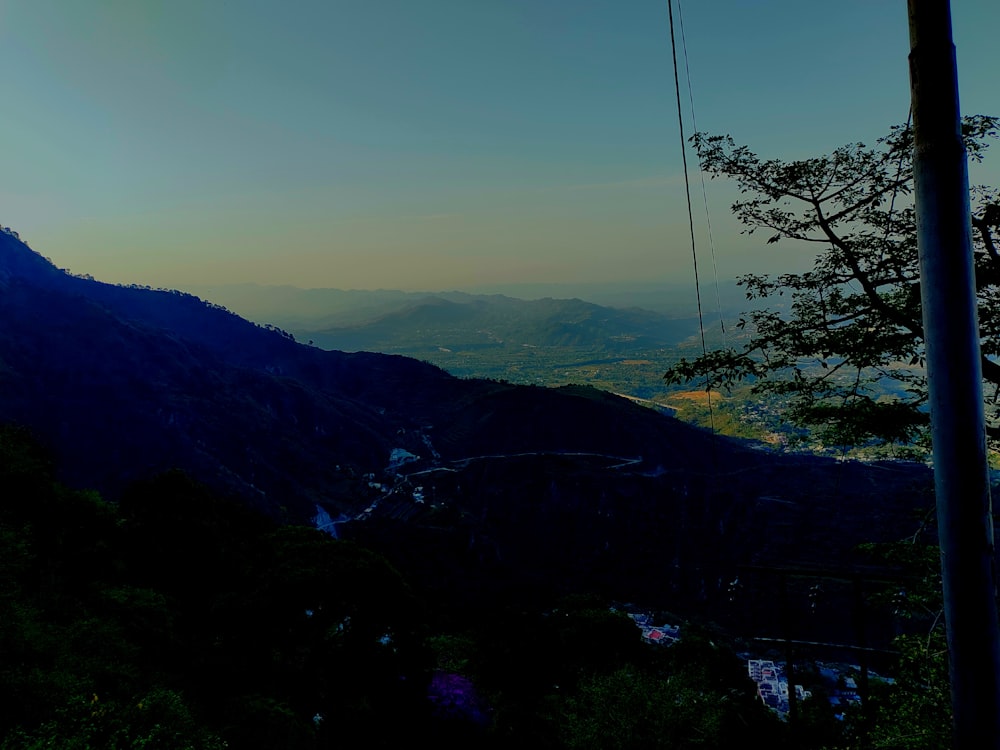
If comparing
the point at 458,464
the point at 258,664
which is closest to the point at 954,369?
the point at 258,664

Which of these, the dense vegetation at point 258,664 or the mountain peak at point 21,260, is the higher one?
the mountain peak at point 21,260

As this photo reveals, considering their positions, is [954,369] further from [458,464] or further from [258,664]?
[458,464]

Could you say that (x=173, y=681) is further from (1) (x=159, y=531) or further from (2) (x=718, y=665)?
(2) (x=718, y=665)

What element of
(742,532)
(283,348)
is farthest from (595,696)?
(283,348)

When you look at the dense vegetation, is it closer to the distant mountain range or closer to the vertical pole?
the vertical pole

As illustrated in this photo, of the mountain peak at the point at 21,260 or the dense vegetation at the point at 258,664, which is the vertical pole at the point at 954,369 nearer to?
the dense vegetation at the point at 258,664

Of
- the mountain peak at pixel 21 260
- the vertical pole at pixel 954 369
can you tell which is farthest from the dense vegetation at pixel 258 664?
the mountain peak at pixel 21 260
